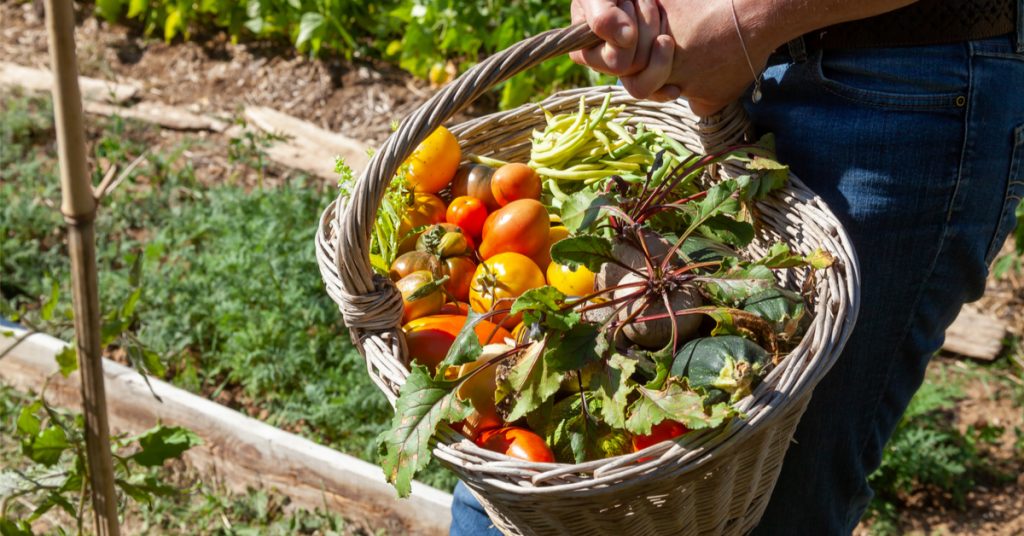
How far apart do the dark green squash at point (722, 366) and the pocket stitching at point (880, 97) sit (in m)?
0.47

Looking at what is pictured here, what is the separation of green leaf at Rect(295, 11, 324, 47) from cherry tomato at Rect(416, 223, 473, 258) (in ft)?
9.62

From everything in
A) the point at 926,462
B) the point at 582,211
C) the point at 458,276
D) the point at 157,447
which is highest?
the point at 582,211

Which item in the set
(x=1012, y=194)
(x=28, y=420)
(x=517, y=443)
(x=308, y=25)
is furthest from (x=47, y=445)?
(x=308, y=25)

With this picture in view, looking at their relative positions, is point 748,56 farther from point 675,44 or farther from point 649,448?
point 649,448

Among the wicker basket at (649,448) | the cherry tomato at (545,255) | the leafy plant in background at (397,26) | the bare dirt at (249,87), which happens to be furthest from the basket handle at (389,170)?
the leafy plant in background at (397,26)

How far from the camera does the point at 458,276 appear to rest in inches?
72.1

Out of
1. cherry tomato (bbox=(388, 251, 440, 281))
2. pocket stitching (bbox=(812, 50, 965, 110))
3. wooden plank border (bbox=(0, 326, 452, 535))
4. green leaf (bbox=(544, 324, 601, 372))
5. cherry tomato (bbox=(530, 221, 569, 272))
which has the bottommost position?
wooden plank border (bbox=(0, 326, 452, 535))

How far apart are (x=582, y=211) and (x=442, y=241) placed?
1.06 feet

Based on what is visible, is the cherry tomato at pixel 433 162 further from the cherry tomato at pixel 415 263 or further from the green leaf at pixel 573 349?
the green leaf at pixel 573 349

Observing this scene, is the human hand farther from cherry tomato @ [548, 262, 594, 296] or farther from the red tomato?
the red tomato

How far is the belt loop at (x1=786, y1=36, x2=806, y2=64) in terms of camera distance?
5.24ft

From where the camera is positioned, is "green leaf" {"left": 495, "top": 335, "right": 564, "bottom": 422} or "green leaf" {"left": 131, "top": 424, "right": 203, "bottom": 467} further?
"green leaf" {"left": 131, "top": 424, "right": 203, "bottom": 467}

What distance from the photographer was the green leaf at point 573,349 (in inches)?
55.0

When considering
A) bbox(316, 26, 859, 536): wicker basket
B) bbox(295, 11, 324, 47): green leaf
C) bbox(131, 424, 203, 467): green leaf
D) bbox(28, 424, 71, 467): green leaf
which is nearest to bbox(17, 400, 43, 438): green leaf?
bbox(28, 424, 71, 467): green leaf
